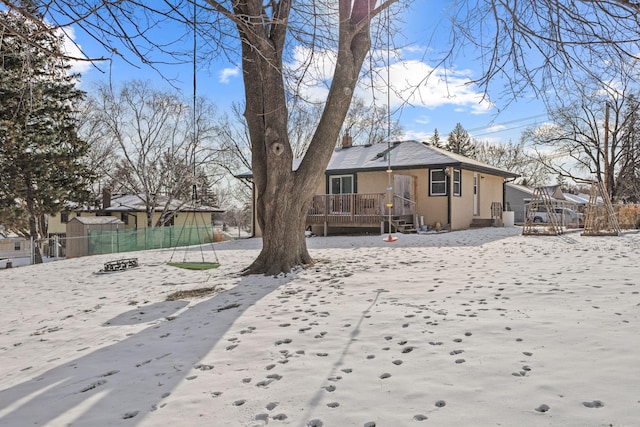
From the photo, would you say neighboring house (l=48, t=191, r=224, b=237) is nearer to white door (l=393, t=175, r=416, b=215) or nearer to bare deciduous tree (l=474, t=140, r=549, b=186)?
white door (l=393, t=175, r=416, b=215)

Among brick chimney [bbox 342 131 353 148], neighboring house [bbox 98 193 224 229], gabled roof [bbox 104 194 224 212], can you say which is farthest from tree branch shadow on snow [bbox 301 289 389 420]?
neighboring house [bbox 98 193 224 229]

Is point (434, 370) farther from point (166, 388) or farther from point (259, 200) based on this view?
point (259, 200)

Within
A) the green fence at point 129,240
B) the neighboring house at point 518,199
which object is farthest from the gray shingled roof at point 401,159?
the neighboring house at point 518,199

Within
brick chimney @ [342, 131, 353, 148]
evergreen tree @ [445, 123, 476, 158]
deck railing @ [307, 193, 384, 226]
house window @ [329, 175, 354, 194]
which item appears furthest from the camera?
evergreen tree @ [445, 123, 476, 158]

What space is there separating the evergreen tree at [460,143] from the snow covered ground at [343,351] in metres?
40.9

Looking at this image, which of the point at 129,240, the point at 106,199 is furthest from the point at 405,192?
the point at 106,199

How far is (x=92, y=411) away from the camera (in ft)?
8.98

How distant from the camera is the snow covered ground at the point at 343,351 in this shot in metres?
2.52

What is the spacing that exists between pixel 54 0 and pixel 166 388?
3.18 metres

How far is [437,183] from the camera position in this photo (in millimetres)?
17203

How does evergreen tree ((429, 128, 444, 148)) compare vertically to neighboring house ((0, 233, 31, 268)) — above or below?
above

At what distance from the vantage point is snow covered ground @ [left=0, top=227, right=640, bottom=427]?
2518 millimetres

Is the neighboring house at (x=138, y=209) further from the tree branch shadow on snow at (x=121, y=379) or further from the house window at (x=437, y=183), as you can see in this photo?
the tree branch shadow on snow at (x=121, y=379)

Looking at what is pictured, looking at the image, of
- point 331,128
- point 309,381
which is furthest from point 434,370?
point 331,128
